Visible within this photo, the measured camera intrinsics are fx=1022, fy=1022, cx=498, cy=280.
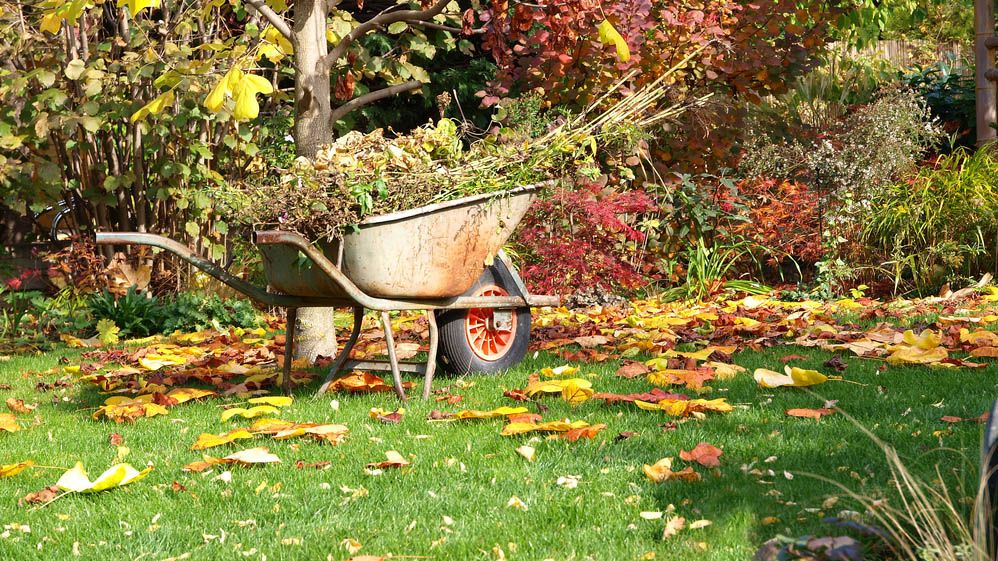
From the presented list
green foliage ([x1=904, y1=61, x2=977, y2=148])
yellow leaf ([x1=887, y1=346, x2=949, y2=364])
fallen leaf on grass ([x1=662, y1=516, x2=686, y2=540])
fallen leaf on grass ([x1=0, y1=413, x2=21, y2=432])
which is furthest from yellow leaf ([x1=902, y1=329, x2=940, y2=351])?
green foliage ([x1=904, y1=61, x2=977, y2=148])

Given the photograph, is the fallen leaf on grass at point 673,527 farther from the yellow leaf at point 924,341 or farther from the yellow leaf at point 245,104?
the yellow leaf at point 924,341

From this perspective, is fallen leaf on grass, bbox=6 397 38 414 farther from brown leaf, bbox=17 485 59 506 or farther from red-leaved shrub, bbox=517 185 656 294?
red-leaved shrub, bbox=517 185 656 294

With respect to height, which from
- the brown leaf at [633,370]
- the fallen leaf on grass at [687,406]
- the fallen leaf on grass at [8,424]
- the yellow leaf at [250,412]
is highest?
the brown leaf at [633,370]

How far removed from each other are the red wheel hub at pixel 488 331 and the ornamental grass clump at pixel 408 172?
0.66 m

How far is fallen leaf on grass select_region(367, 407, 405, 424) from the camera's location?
352 centimetres

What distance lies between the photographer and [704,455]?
9.07ft

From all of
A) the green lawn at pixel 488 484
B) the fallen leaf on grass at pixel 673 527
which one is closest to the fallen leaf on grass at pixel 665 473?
the green lawn at pixel 488 484

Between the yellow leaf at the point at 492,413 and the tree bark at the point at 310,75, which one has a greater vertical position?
the tree bark at the point at 310,75

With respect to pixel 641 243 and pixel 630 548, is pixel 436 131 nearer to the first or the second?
pixel 630 548

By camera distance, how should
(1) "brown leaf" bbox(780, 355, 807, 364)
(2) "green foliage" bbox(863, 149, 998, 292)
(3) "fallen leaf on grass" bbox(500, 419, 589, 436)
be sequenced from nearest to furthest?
1. (3) "fallen leaf on grass" bbox(500, 419, 589, 436)
2. (1) "brown leaf" bbox(780, 355, 807, 364)
3. (2) "green foliage" bbox(863, 149, 998, 292)

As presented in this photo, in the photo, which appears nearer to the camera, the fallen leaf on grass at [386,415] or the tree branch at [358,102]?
the fallen leaf on grass at [386,415]

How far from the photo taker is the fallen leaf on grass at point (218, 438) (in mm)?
3182

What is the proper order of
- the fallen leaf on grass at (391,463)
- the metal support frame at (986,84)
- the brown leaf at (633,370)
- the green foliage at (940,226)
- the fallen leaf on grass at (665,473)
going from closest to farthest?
the fallen leaf on grass at (665,473) < the fallen leaf on grass at (391,463) < the brown leaf at (633,370) < the green foliage at (940,226) < the metal support frame at (986,84)

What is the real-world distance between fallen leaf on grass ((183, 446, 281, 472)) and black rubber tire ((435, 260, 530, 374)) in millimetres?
1442
